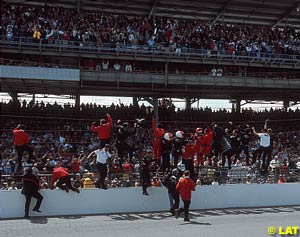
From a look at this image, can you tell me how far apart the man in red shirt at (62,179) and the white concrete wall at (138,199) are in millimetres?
180

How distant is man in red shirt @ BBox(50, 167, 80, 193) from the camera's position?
1391cm

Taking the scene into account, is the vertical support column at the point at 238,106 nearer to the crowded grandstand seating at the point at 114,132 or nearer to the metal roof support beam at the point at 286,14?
the crowded grandstand seating at the point at 114,132

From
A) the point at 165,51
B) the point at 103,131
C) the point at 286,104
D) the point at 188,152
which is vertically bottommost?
the point at 188,152

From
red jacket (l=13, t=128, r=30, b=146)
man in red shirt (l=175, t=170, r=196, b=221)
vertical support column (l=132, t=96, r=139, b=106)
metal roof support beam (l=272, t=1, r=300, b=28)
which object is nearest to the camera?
man in red shirt (l=175, t=170, r=196, b=221)

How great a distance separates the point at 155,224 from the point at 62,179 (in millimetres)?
3142

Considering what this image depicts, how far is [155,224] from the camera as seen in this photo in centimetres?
1258

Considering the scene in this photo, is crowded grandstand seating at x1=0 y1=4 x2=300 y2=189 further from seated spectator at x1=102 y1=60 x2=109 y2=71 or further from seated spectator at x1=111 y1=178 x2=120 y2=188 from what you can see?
seated spectator at x1=111 y1=178 x2=120 y2=188

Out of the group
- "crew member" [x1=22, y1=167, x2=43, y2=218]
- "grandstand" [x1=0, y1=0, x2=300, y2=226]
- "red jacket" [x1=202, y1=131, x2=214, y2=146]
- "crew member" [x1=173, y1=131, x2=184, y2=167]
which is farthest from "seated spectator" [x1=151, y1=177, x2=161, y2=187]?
"grandstand" [x1=0, y1=0, x2=300, y2=226]

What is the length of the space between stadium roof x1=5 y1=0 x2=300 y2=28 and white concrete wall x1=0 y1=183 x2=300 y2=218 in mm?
15213

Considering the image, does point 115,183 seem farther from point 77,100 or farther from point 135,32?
point 135,32

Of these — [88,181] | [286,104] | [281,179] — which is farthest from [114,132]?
[286,104]

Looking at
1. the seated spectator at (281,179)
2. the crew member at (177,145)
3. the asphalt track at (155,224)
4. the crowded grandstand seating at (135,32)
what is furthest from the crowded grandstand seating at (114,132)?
the crowded grandstand seating at (135,32)

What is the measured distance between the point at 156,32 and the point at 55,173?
14.8 m

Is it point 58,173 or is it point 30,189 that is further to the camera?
point 58,173
